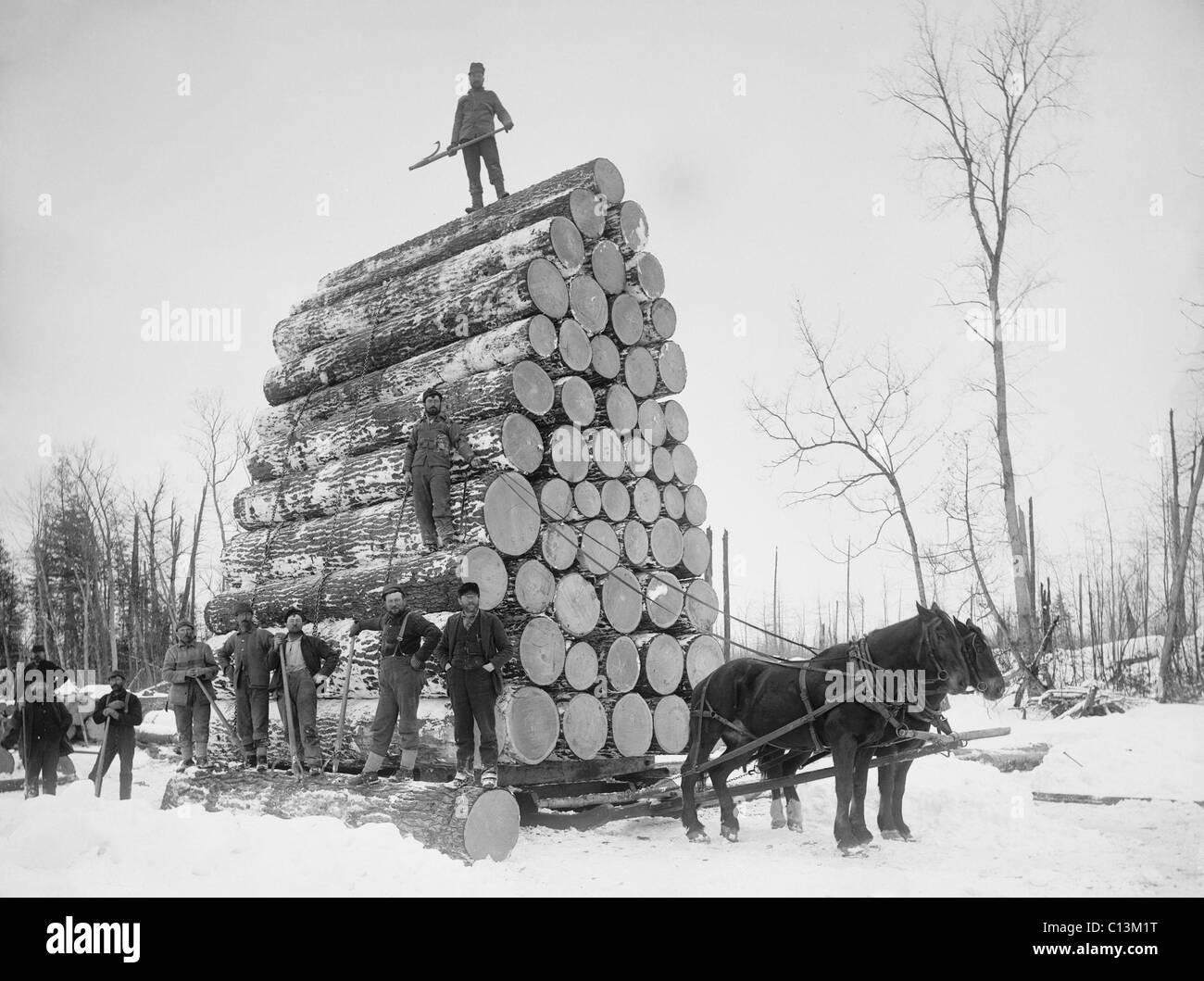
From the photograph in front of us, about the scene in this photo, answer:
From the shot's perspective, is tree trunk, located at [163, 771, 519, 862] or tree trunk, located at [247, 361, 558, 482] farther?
tree trunk, located at [247, 361, 558, 482]

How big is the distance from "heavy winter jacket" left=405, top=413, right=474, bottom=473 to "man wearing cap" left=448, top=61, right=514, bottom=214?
12.4ft

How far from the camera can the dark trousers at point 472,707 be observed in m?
7.97

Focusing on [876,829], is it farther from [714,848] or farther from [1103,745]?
[1103,745]

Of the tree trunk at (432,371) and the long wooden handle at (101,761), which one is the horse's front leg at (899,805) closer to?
the tree trunk at (432,371)

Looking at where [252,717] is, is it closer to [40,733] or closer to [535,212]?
[40,733]

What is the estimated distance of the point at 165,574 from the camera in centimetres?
3544

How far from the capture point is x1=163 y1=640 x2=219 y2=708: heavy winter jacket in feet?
35.8

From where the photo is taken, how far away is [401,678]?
8.33 m

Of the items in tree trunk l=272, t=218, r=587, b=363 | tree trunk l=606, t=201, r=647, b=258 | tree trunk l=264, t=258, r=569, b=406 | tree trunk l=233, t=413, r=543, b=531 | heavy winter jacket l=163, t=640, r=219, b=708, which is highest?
tree trunk l=606, t=201, r=647, b=258

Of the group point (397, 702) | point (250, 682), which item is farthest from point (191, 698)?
point (397, 702)

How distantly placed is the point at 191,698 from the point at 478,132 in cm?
757

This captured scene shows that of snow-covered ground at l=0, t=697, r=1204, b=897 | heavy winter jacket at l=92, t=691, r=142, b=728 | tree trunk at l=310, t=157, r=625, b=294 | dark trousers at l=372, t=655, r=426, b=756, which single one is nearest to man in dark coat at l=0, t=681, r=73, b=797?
heavy winter jacket at l=92, t=691, r=142, b=728

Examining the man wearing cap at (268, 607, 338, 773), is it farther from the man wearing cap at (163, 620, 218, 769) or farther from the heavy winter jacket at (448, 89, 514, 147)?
the heavy winter jacket at (448, 89, 514, 147)

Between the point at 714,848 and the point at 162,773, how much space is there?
10.7 meters
